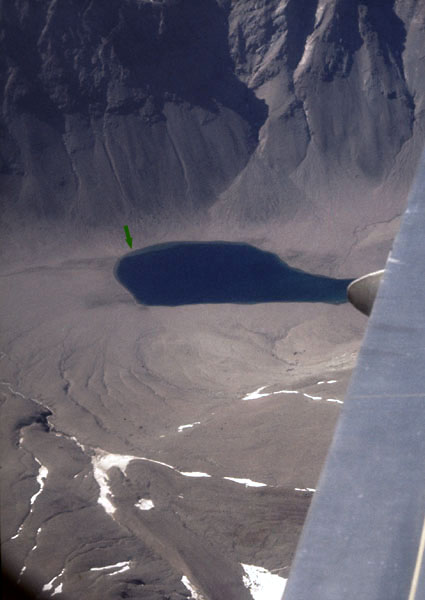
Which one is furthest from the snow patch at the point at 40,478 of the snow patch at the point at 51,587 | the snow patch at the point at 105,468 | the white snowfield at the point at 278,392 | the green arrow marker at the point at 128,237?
the green arrow marker at the point at 128,237

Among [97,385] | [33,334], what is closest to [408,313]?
[97,385]

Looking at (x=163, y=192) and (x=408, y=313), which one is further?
(x=163, y=192)

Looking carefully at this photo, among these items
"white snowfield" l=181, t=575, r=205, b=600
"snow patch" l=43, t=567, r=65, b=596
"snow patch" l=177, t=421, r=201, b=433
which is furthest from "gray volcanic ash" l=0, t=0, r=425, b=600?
"snow patch" l=177, t=421, r=201, b=433

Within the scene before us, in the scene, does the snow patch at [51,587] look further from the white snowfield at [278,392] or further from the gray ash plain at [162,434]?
the white snowfield at [278,392]

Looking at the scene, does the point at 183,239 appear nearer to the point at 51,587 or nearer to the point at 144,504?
the point at 144,504

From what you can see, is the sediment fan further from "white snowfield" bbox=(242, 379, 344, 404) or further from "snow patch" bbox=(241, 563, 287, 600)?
"white snowfield" bbox=(242, 379, 344, 404)

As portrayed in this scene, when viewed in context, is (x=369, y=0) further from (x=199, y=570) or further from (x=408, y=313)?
(x=408, y=313)

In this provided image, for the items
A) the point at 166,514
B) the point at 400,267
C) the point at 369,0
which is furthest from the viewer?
the point at 369,0
